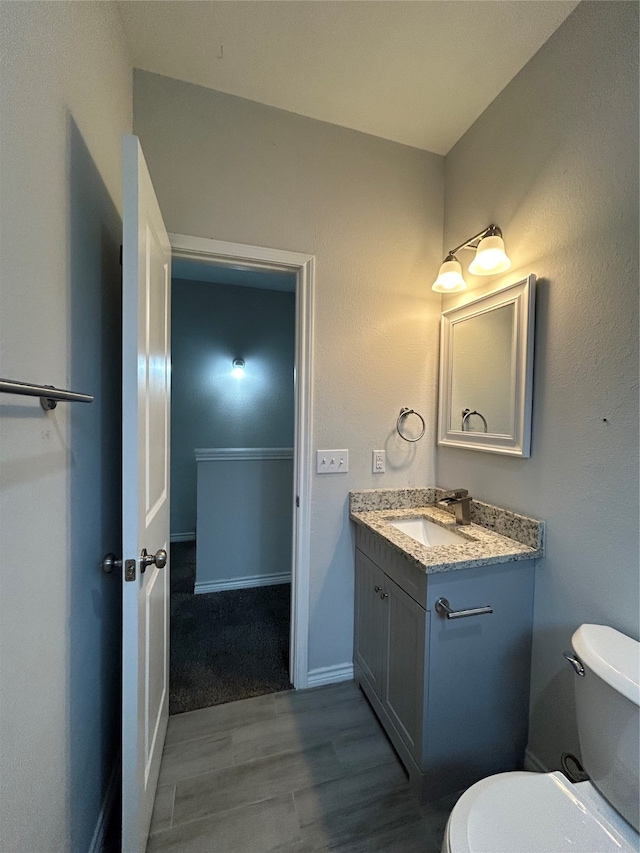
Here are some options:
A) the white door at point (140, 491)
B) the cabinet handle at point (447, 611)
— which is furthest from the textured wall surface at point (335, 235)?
the cabinet handle at point (447, 611)

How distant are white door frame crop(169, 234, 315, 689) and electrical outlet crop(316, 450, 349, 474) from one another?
56 millimetres

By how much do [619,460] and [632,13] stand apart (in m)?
1.31

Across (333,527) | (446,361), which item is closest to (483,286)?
(446,361)

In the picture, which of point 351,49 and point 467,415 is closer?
point 351,49

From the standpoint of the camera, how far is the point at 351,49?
1295mm

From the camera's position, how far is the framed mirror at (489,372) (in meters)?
1.32

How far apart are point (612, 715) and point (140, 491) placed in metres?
1.33

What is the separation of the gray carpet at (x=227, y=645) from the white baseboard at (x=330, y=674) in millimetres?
143

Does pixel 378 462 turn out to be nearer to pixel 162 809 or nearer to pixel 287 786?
pixel 287 786

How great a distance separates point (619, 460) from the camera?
103 cm

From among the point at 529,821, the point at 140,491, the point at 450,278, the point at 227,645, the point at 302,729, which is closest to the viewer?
the point at 529,821

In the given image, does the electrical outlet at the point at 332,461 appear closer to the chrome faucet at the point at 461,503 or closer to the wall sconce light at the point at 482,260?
the chrome faucet at the point at 461,503

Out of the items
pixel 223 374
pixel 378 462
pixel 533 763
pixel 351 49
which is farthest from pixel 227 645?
pixel 351 49

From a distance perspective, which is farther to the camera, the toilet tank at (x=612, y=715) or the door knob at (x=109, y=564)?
the door knob at (x=109, y=564)
